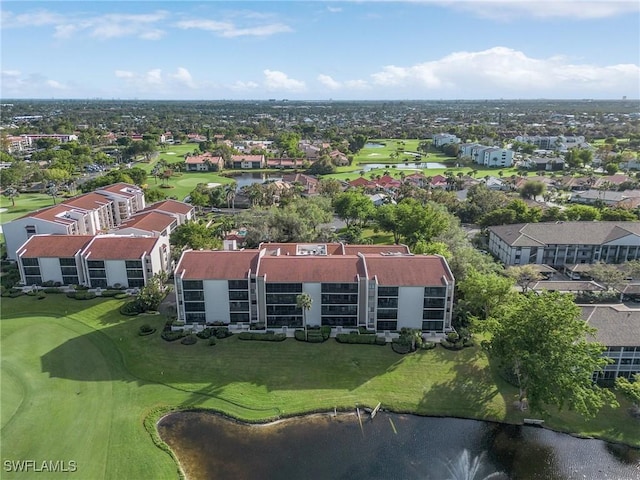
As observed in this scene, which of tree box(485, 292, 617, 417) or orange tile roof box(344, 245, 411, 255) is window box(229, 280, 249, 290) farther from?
tree box(485, 292, 617, 417)

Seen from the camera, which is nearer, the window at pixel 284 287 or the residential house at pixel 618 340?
the residential house at pixel 618 340

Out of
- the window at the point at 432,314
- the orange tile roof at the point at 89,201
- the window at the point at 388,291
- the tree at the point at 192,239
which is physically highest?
the orange tile roof at the point at 89,201

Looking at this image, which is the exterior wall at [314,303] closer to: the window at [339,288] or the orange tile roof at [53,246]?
the window at [339,288]

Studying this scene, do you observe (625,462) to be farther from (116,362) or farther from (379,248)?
(116,362)

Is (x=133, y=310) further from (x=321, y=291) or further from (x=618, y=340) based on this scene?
(x=618, y=340)

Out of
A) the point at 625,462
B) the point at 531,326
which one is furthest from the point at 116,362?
the point at 625,462

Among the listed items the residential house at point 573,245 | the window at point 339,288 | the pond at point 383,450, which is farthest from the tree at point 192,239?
the residential house at point 573,245
